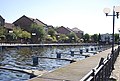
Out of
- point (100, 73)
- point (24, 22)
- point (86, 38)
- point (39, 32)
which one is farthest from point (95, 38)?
point (100, 73)

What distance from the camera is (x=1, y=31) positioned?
260 feet

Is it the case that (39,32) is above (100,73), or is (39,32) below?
above

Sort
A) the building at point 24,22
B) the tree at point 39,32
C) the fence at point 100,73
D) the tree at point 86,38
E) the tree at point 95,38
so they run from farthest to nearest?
the tree at point 95,38
the tree at point 86,38
the building at point 24,22
the tree at point 39,32
the fence at point 100,73

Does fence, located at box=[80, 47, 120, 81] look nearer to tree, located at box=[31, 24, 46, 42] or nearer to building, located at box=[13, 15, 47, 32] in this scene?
tree, located at box=[31, 24, 46, 42]

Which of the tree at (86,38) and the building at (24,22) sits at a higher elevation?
the building at (24,22)

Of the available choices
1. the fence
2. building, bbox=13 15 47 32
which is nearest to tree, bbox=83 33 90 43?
building, bbox=13 15 47 32

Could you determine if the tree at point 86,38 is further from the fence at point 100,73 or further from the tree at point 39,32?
the fence at point 100,73

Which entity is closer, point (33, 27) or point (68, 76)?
point (68, 76)

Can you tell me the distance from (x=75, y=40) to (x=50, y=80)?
134m

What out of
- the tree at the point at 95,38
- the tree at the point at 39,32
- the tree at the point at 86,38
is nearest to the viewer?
the tree at the point at 39,32

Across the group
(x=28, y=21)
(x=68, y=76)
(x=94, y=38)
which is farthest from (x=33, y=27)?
(x=68, y=76)

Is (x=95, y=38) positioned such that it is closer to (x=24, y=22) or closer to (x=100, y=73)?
(x=24, y=22)

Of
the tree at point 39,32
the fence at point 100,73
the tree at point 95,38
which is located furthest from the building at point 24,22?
the fence at point 100,73

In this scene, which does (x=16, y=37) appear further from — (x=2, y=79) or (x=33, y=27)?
(x=2, y=79)
